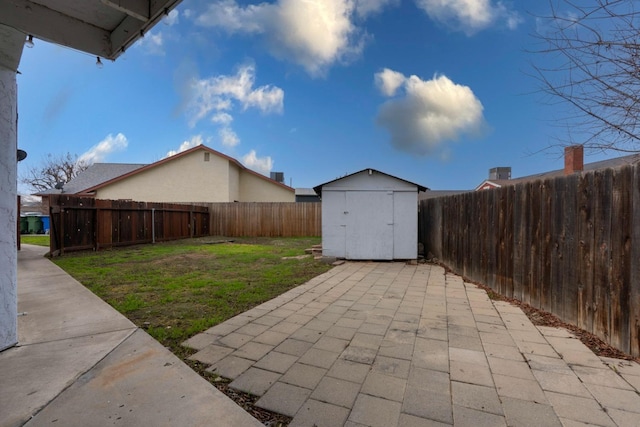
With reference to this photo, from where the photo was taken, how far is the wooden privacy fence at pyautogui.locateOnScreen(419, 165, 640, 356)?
2.54 metres

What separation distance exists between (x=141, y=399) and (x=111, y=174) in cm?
2754

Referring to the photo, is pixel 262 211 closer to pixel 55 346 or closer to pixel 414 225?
pixel 414 225

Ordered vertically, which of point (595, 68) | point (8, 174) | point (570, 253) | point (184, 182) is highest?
point (184, 182)

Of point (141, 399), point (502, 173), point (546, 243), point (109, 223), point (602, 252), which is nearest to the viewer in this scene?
point (141, 399)

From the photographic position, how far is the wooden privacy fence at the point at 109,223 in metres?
8.71

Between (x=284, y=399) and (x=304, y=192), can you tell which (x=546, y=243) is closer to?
(x=284, y=399)

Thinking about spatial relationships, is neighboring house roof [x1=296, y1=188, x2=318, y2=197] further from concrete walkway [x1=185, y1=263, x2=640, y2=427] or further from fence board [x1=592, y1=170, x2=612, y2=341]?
fence board [x1=592, y1=170, x2=612, y2=341]

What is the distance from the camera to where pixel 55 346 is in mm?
2688

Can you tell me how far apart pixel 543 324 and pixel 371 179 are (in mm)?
5301

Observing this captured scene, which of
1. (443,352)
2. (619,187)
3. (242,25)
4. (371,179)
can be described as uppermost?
(242,25)

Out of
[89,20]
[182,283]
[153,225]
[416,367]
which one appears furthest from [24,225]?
[416,367]

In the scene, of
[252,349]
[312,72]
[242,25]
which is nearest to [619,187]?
[252,349]

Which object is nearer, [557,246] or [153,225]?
[557,246]

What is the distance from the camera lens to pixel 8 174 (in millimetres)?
2596
